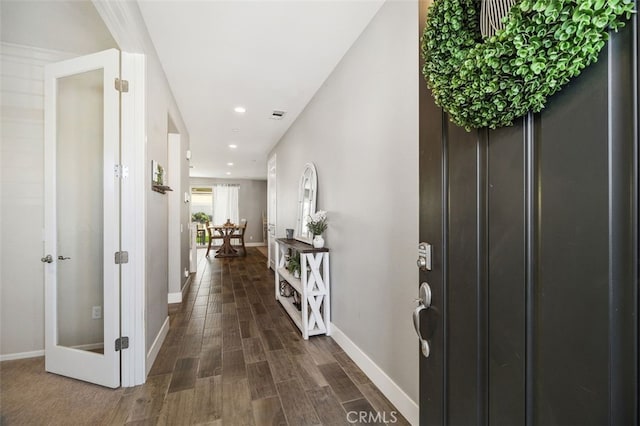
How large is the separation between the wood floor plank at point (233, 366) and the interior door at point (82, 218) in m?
0.72

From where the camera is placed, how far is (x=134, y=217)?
1.94m

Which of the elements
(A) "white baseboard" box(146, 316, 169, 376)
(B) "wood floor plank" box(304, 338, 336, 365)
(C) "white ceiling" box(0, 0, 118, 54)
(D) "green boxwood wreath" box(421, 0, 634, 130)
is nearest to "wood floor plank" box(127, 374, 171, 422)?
(A) "white baseboard" box(146, 316, 169, 376)

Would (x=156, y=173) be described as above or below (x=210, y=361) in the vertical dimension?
above

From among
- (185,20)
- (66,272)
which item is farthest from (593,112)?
(66,272)

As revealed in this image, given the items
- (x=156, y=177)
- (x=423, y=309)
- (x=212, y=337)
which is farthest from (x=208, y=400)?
(x=156, y=177)

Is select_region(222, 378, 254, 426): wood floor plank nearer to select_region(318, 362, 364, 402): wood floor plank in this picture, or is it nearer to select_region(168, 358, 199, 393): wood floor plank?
select_region(168, 358, 199, 393): wood floor plank

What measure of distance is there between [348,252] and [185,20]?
217 centimetres

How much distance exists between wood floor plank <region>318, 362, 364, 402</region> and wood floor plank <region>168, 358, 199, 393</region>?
95 centimetres

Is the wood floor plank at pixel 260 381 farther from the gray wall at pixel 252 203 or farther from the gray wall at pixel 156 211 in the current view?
the gray wall at pixel 252 203

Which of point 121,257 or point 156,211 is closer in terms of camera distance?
point 121,257

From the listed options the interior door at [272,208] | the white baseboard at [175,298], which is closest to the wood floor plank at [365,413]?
the white baseboard at [175,298]

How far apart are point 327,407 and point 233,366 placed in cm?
86

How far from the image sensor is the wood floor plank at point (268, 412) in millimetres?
1567

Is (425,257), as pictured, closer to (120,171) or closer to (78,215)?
(120,171)
